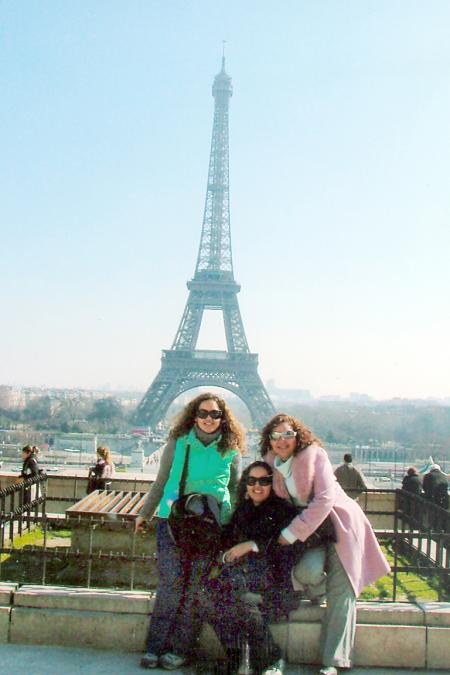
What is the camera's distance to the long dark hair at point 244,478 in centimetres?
433

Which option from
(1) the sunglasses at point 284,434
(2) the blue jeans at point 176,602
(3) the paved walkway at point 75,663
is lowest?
(3) the paved walkway at point 75,663

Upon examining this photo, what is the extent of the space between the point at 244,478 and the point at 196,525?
1.33 feet

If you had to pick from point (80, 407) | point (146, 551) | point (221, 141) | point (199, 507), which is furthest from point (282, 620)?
point (80, 407)

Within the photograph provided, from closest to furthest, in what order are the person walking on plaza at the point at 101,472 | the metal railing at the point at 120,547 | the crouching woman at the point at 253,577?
1. the crouching woman at the point at 253,577
2. the metal railing at the point at 120,547
3. the person walking on plaza at the point at 101,472

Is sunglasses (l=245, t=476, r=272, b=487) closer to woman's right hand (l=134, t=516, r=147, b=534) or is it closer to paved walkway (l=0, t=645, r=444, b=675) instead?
woman's right hand (l=134, t=516, r=147, b=534)

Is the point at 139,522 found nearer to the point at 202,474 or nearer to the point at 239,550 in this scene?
the point at 202,474

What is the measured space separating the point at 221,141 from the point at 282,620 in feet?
185

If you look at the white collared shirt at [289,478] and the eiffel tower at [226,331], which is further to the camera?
the eiffel tower at [226,331]

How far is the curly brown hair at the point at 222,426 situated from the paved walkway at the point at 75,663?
1.32 m

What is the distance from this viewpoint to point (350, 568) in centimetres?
417

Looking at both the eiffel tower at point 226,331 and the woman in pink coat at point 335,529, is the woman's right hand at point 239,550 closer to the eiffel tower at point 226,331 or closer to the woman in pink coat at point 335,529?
the woman in pink coat at point 335,529

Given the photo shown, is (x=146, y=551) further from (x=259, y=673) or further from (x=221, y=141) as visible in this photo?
(x=221, y=141)

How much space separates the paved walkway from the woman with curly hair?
0.16 m

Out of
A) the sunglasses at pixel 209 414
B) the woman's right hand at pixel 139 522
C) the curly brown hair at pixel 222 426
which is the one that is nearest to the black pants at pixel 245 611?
the woman's right hand at pixel 139 522
